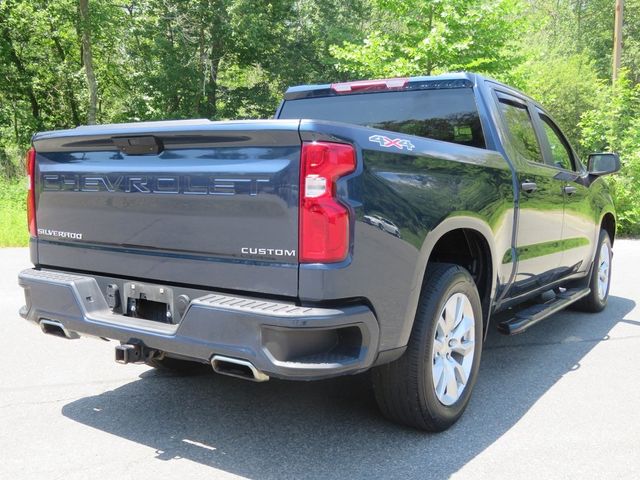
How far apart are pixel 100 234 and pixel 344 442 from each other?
5.43 ft

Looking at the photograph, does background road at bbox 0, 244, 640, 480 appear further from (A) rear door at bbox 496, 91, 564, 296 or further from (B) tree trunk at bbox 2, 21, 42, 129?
(B) tree trunk at bbox 2, 21, 42, 129

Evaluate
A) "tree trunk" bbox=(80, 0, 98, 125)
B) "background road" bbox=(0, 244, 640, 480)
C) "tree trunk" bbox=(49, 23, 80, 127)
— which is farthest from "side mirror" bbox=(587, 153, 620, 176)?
"tree trunk" bbox=(49, 23, 80, 127)

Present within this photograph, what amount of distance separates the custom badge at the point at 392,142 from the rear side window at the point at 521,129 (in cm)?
160

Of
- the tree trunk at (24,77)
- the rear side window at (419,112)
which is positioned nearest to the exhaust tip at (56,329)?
the rear side window at (419,112)

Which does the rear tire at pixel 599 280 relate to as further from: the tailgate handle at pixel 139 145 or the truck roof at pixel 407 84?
the tailgate handle at pixel 139 145

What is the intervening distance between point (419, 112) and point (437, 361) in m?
1.85

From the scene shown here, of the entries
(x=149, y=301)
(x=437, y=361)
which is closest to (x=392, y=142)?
(x=437, y=361)

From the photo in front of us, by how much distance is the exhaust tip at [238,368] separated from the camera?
257 cm

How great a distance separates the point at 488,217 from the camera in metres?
3.60

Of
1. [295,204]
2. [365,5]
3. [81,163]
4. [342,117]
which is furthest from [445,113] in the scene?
[365,5]

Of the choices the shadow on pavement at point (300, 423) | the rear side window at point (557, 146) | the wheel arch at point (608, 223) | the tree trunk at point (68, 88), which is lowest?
the shadow on pavement at point (300, 423)

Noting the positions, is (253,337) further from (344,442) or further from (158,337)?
(344,442)

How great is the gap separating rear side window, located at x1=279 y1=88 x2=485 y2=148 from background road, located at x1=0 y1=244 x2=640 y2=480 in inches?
67.3

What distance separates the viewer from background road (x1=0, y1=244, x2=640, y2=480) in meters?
2.88
